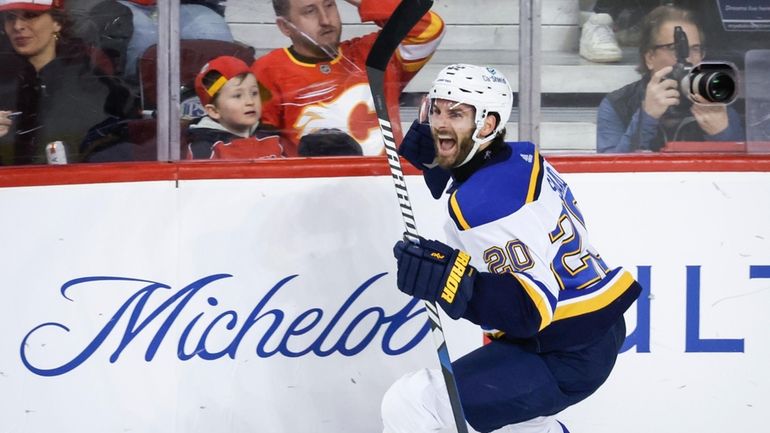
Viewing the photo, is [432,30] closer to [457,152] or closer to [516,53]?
[516,53]

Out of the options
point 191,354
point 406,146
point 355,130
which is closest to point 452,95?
point 406,146

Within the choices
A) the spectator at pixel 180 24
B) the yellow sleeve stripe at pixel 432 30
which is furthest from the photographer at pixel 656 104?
the spectator at pixel 180 24

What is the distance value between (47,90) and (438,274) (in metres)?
1.35

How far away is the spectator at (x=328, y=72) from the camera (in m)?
3.16

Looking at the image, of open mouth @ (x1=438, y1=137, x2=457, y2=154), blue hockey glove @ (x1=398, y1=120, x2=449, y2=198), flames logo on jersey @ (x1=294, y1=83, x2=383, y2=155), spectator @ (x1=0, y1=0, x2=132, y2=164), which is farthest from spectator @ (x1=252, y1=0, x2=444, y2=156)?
open mouth @ (x1=438, y1=137, x2=457, y2=154)

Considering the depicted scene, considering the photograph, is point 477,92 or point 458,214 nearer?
point 458,214

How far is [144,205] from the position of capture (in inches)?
121

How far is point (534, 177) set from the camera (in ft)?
8.41

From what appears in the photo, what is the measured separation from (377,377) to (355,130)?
717mm

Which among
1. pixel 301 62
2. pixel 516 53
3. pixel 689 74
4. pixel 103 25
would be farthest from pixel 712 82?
pixel 103 25

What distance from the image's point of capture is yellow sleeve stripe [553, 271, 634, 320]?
2.54 metres

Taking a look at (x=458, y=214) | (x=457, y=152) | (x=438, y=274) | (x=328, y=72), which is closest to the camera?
(x=438, y=274)

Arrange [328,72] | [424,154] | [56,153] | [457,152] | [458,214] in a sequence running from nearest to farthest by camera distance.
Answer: [458,214] → [457,152] → [424,154] → [56,153] → [328,72]

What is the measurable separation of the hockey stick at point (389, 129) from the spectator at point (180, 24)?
0.63 m
